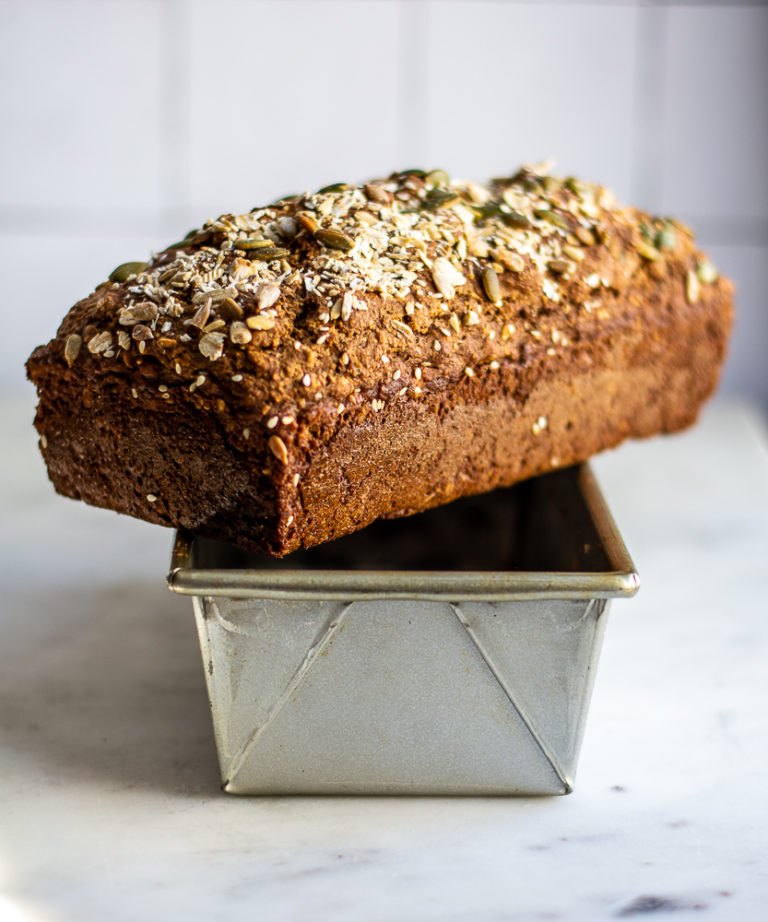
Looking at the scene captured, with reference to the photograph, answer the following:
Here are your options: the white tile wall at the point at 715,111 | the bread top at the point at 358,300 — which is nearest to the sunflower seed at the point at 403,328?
the bread top at the point at 358,300

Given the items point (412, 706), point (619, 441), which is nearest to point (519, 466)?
point (619, 441)

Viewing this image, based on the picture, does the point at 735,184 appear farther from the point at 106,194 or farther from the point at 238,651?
the point at 238,651

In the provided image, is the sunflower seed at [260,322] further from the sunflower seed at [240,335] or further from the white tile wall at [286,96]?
the white tile wall at [286,96]

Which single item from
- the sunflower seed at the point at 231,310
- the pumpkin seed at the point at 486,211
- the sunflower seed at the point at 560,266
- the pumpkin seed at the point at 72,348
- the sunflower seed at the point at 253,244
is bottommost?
the pumpkin seed at the point at 72,348

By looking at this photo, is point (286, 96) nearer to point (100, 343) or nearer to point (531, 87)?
point (531, 87)

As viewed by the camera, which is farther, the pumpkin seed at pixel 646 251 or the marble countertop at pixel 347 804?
the pumpkin seed at pixel 646 251

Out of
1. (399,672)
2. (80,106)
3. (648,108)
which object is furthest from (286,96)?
(399,672)

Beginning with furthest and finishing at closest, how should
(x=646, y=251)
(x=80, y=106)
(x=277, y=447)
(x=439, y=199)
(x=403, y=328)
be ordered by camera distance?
1. (x=80, y=106)
2. (x=646, y=251)
3. (x=439, y=199)
4. (x=403, y=328)
5. (x=277, y=447)
